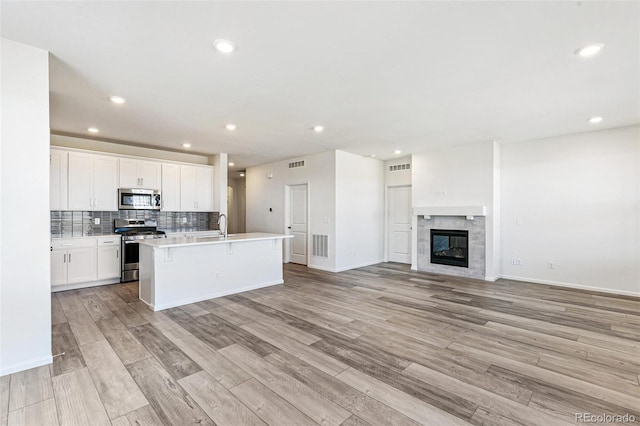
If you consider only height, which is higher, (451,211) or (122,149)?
(122,149)

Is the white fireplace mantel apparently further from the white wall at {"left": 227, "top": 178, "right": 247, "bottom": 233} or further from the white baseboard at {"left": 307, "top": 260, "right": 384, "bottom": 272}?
the white wall at {"left": 227, "top": 178, "right": 247, "bottom": 233}

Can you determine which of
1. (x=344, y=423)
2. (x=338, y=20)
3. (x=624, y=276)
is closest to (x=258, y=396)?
(x=344, y=423)

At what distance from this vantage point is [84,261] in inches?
200

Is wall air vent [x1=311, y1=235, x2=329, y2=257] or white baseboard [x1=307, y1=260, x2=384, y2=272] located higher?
wall air vent [x1=311, y1=235, x2=329, y2=257]

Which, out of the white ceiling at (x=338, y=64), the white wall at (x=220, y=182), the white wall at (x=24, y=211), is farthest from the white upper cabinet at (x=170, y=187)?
the white wall at (x=24, y=211)

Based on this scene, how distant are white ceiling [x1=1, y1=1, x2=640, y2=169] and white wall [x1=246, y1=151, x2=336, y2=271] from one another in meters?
2.01

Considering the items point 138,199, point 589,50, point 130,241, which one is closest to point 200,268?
point 130,241

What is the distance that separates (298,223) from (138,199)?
11.4ft

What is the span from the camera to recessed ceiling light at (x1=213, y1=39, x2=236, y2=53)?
2.42m

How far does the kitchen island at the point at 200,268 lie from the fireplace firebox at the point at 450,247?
3.56 meters

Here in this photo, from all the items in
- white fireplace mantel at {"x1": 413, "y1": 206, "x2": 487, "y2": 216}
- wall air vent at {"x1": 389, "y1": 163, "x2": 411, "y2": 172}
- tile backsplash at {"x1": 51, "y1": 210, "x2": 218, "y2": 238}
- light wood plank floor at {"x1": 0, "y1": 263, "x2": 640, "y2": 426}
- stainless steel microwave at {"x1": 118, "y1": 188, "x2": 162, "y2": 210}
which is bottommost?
light wood plank floor at {"x1": 0, "y1": 263, "x2": 640, "y2": 426}

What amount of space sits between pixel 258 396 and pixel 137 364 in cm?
121

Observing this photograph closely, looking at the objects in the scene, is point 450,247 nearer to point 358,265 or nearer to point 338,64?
point 358,265

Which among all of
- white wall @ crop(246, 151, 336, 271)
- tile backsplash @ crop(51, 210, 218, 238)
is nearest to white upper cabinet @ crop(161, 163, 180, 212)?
tile backsplash @ crop(51, 210, 218, 238)
